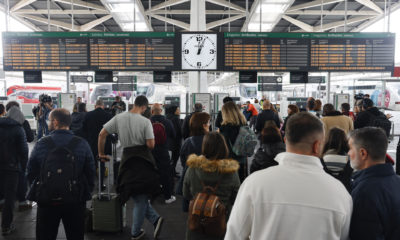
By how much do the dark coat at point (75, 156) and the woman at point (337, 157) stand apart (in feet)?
6.54

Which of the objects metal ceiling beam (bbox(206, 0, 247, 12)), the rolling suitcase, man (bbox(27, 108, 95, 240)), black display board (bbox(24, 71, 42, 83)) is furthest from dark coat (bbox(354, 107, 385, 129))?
metal ceiling beam (bbox(206, 0, 247, 12))

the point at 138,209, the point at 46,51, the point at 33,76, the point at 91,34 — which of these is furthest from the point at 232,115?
the point at 33,76

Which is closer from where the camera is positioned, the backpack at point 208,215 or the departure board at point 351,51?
the backpack at point 208,215

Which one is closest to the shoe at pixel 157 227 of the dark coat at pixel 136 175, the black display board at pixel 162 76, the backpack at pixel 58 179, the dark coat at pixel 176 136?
the dark coat at pixel 136 175

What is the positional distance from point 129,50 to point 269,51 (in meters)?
3.01

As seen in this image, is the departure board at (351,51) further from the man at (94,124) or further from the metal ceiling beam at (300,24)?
the metal ceiling beam at (300,24)

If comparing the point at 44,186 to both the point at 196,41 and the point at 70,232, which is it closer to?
the point at 70,232

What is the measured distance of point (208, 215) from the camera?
216 cm

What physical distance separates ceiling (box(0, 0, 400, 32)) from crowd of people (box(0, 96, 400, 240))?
22.4ft

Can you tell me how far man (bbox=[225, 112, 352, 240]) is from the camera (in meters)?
1.26

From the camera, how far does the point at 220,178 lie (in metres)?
2.35

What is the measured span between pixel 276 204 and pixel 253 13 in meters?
11.6

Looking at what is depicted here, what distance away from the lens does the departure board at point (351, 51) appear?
272 inches

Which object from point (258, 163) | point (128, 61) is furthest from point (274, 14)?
point (258, 163)
